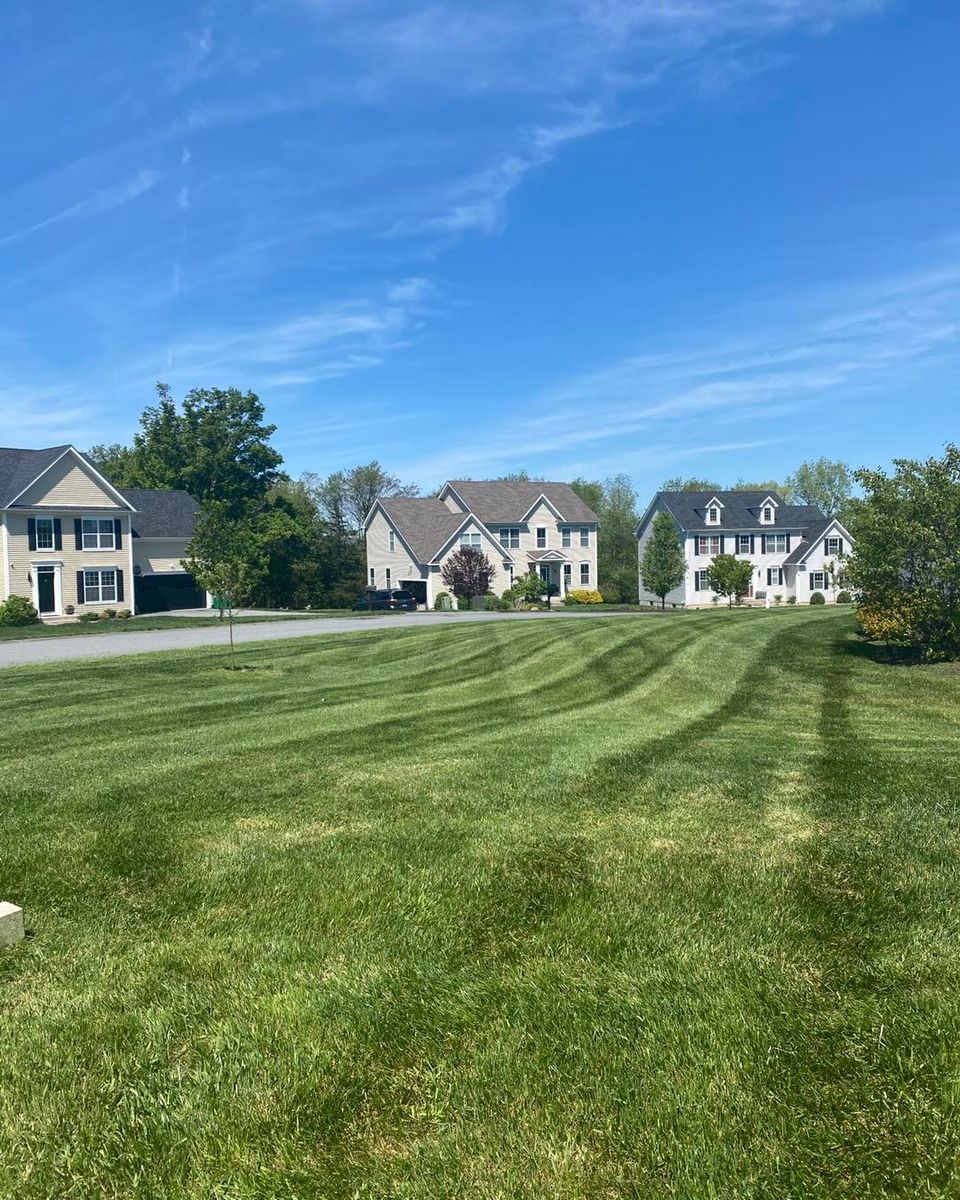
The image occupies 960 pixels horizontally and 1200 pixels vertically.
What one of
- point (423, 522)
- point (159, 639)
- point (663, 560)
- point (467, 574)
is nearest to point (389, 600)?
point (467, 574)

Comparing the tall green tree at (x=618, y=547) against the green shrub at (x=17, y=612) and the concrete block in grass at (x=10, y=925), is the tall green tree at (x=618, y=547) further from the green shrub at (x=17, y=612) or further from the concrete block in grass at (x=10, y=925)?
the concrete block in grass at (x=10, y=925)

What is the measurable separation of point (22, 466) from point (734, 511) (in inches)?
2072

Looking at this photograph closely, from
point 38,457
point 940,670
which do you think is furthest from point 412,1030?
point 38,457

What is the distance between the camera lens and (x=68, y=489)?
50531mm

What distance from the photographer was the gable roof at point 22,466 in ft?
158

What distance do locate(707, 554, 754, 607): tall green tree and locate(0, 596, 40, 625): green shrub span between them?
46.4 metres

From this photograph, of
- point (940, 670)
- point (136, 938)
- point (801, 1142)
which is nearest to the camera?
point (801, 1142)

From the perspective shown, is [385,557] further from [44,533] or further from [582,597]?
[44,533]

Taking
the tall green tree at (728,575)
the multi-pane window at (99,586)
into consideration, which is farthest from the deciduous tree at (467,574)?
the multi-pane window at (99,586)

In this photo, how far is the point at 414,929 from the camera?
533 cm

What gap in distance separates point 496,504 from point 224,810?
62.8 meters

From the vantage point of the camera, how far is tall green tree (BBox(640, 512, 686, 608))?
64.4m

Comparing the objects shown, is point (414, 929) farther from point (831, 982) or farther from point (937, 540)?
point (937, 540)

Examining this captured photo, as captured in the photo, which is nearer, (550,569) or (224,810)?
(224,810)
